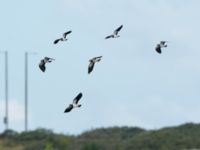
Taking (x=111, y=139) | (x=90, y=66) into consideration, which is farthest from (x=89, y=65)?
(x=111, y=139)

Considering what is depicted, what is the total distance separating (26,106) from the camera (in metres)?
75.9

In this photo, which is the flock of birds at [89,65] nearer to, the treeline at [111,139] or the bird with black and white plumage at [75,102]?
the bird with black and white plumage at [75,102]

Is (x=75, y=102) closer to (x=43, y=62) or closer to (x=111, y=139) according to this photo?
(x=43, y=62)

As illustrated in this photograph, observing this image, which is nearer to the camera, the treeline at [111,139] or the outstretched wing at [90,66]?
the outstretched wing at [90,66]

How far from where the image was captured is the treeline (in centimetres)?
6931

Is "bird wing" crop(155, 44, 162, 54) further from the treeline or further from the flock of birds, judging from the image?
the treeline

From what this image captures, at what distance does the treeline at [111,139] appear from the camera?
2729 inches

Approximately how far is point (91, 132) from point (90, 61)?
210 feet

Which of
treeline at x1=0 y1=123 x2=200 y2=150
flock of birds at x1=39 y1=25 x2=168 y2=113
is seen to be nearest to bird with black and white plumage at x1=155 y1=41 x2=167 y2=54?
flock of birds at x1=39 y1=25 x2=168 y2=113

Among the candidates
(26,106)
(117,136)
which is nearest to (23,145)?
(26,106)

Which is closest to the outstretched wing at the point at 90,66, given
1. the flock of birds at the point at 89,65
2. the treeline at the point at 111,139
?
the flock of birds at the point at 89,65

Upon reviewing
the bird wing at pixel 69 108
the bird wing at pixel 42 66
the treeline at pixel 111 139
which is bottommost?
the bird wing at pixel 69 108

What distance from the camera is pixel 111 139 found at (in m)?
78.4

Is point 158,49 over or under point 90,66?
over
